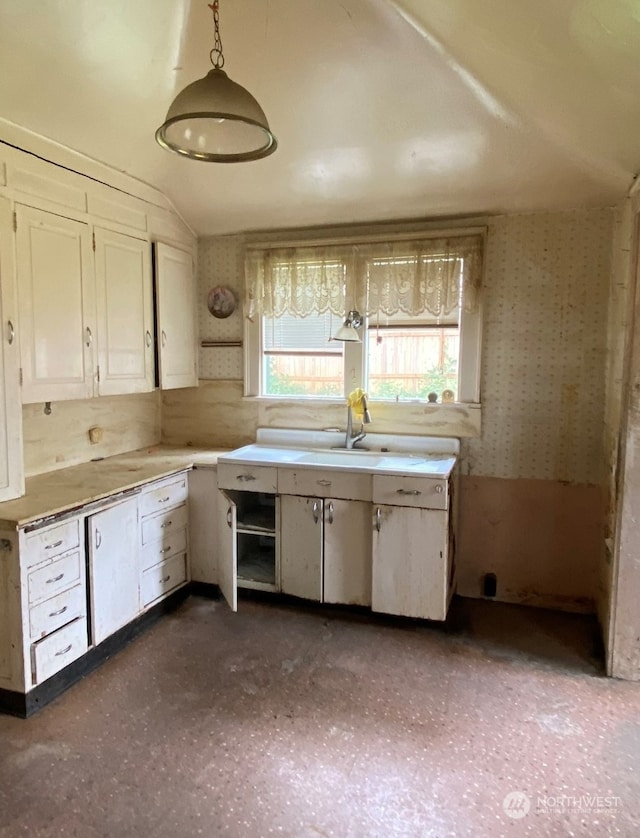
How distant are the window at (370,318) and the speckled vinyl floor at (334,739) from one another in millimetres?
1500

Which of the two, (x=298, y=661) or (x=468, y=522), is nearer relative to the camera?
(x=298, y=661)

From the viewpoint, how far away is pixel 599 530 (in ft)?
10.2

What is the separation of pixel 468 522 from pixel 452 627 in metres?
0.65

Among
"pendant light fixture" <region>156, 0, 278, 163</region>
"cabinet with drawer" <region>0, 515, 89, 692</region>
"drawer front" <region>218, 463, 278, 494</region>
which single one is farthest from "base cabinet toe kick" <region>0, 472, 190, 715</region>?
"pendant light fixture" <region>156, 0, 278, 163</region>

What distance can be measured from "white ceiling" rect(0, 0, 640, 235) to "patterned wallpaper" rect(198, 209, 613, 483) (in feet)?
0.56

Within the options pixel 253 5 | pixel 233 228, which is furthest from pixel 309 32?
pixel 233 228

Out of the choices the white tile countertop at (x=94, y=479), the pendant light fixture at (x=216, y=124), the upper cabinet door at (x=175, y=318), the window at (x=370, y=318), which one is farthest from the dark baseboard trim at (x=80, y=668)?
the pendant light fixture at (x=216, y=124)

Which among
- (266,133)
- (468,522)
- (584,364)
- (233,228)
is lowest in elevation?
(468,522)

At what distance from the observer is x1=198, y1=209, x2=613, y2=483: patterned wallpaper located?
119 inches

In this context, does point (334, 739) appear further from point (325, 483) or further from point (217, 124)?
point (217, 124)

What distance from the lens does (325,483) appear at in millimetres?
3012

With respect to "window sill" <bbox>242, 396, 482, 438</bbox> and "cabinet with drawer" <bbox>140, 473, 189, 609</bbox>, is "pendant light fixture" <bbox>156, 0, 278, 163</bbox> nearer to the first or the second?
"cabinet with drawer" <bbox>140, 473, 189, 609</bbox>

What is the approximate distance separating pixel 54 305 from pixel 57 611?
139 centimetres

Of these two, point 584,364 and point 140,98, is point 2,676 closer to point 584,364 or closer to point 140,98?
point 140,98
